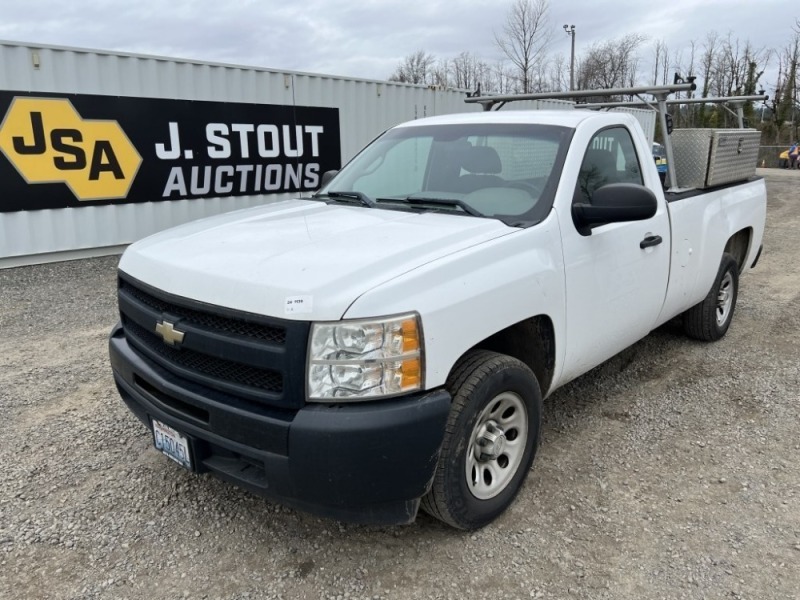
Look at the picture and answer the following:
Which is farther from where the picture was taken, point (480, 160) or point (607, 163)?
point (607, 163)

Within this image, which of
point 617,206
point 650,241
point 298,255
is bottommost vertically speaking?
point 650,241

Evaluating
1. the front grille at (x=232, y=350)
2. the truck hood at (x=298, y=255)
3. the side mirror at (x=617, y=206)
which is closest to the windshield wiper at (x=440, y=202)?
the truck hood at (x=298, y=255)

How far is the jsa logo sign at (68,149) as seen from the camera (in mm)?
8094

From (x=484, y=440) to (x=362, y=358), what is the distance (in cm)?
85

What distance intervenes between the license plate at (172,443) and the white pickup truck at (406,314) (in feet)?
0.03

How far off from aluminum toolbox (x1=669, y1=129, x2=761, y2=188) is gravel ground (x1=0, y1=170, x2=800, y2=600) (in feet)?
4.89

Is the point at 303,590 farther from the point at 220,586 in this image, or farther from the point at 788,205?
the point at 788,205

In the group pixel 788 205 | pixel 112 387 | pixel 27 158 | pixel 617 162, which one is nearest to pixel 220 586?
pixel 112 387

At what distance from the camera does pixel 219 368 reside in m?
2.52

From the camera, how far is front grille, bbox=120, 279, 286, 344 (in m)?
2.34

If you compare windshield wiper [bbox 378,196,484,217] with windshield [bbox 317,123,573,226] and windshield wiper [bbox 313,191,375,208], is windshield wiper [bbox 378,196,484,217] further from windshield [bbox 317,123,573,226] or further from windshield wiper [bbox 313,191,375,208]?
windshield wiper [bbox 313,191,375,208]

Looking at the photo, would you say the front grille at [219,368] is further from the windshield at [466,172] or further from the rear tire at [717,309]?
the rear tire at [717,309]

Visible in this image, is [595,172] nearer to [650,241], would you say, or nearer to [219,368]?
[650,241]

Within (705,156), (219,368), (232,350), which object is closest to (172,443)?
(219,368)
